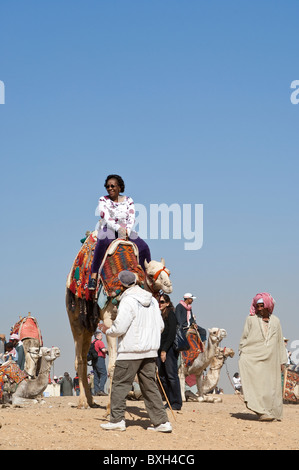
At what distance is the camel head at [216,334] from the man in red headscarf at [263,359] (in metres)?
5.07

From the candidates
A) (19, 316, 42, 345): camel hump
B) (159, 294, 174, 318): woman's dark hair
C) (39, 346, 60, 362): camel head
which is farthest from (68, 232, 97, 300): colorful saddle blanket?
(19, 316, 42, 345): camel hump

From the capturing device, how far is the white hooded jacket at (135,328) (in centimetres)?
912

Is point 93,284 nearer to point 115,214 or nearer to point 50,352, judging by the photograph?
point 115,214

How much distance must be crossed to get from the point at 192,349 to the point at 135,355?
329 inches

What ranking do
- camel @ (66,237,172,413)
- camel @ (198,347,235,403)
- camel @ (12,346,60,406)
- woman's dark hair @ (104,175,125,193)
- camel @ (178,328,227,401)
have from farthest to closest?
camel @ (198,347,235,403) → camel @ (178,328,227,401) → camel @ (12,346,60,406) → woman's dark hair @ (104,175,125,193) → camel @ (66,237,172,413)

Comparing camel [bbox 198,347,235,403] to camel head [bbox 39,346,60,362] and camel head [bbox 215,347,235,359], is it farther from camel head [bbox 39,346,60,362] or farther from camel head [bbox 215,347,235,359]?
camel head [bbox 39,346,60,362]

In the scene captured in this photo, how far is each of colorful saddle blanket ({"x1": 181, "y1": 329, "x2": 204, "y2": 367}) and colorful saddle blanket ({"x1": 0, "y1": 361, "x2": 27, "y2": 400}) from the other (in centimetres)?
393

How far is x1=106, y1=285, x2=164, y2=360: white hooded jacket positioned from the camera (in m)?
9.12

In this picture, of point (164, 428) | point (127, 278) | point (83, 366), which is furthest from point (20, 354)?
point (164, 428)

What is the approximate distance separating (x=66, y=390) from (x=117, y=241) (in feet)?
45.8

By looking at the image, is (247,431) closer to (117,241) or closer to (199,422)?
(199,422)

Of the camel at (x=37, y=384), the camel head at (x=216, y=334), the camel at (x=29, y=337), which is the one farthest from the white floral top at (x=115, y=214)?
the camel head at (x=216, y=334)
